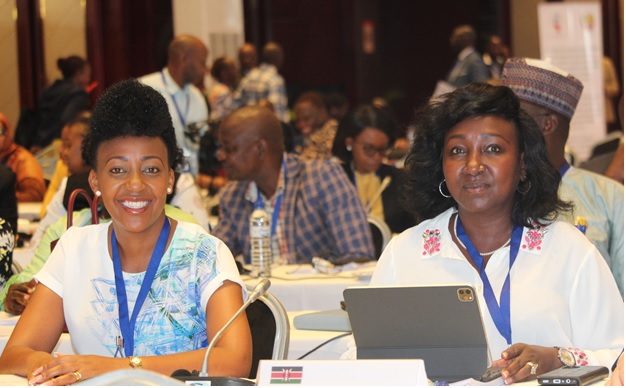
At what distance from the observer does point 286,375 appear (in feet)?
6.82

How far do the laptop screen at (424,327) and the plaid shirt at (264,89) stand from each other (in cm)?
1032

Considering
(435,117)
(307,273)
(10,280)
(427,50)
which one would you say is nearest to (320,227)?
(307,273)

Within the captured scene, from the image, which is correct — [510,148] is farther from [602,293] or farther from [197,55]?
[197,55]

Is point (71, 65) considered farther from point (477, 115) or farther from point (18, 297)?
point (477, 115)

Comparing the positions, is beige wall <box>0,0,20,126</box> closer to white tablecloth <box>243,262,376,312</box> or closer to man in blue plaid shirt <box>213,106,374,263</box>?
man in blue plaid shirt <box>213,106,374,263</box>

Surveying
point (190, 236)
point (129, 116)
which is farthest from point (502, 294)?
point (129, 116)

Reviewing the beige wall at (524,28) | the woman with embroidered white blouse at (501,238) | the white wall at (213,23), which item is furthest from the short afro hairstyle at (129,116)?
the beige wall at (524,28)

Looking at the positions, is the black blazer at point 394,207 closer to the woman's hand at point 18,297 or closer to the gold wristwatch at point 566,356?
the woman's hand at point 18,297

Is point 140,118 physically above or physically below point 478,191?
above

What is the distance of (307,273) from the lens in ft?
15.3

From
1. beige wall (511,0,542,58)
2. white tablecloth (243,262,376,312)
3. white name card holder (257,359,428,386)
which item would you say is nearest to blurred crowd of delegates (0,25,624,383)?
white tablecloth (243,262,376,312)

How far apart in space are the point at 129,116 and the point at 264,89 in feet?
33.3

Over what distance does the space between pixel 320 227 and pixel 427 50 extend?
45.7 feet

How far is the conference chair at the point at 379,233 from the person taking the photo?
17.7 feet
